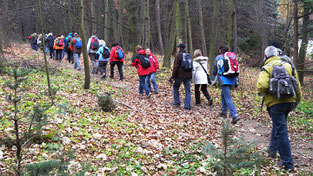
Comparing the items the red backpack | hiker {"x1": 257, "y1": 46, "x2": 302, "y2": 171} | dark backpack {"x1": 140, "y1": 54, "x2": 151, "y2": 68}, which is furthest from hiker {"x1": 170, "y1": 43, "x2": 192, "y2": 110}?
the red backpack

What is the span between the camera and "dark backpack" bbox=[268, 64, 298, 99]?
486cm

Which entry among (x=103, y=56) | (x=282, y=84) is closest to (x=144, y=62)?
(x=103, y=56)

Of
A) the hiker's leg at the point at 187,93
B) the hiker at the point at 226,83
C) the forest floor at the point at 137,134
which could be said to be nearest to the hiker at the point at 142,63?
the forest floor at the point at 137,134

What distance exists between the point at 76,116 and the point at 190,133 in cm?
302

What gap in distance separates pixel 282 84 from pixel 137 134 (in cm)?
333

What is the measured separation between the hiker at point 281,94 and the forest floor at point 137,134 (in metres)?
0.43

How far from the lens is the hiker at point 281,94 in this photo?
4.91 meters

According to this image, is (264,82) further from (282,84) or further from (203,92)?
(203,92)

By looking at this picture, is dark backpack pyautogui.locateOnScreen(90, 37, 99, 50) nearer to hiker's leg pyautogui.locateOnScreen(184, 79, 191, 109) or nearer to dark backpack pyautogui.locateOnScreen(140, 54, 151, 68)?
dark backpack pyautogui.locateOnScreen(140, 54, 151, 68)

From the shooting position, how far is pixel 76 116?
6.67 metres

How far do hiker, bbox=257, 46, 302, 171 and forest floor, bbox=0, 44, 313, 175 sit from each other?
432 millimetres

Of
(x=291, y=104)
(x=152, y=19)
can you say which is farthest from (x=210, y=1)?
(x=291, y=104)

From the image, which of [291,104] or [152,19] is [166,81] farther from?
[152,19]

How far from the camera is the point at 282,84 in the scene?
16.0 feet
